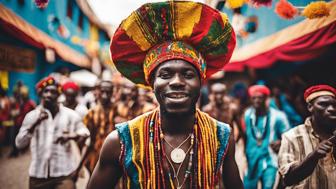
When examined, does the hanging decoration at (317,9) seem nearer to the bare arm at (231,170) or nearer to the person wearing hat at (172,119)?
the person wearing hat at (172,119)

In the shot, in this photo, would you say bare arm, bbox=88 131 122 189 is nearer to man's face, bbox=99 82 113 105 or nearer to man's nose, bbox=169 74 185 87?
man's nose, bbox=169 74 185 87

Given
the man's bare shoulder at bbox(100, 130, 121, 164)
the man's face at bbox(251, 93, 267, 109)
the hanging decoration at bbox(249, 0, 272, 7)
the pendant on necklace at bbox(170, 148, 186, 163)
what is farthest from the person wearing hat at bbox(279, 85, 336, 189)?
the man's face at bbox(251, 93, 267, 109)

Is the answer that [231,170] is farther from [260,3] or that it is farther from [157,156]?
[260,3]

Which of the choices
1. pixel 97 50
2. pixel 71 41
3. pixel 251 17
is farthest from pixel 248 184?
pixel 97 50

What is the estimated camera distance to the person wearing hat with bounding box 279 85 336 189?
3100 mm

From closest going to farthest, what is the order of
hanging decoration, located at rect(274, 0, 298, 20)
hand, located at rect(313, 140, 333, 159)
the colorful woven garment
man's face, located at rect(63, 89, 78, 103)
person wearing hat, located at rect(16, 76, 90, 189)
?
the colorful woven garment
hand, located at rect(313, 140, 333, 159)
hanging decoration, located at rect(274, 0, 298, 20)
person wearing hat, located at rect(16, 76, 90, 189)
man's face, located at rect(63, 89, 78, 103)

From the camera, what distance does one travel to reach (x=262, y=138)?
18.5 ft

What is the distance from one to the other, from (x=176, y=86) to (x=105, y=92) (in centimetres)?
385

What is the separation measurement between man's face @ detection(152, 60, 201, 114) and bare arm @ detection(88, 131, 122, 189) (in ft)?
1.37

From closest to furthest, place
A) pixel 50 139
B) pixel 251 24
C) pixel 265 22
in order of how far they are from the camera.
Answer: pixel 50 139 → pixel 265 22 → pixel 251 24

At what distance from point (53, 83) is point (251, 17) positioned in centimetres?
784

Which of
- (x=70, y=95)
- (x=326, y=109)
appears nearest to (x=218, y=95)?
(x=70, y=95)

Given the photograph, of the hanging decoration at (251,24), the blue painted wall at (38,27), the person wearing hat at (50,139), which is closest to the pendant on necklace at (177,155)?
the person wearing hat at (50,139)

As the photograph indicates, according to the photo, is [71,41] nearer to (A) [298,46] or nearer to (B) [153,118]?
(A) [298,46]
